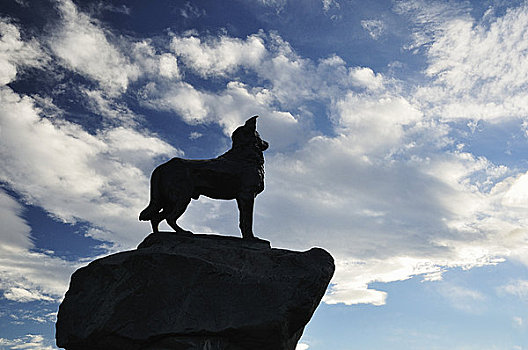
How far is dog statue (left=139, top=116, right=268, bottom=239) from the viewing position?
26.5 ft

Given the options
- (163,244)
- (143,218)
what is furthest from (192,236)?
(143,218)

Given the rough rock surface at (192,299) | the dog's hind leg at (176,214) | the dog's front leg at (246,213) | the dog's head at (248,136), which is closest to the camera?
the rough rock surface at (192,299)

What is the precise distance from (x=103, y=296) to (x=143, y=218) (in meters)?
1.65

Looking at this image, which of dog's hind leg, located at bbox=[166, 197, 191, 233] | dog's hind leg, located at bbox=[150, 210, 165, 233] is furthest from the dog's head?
dog's hind leg, located at bbox=[150, 210, 165, 233]

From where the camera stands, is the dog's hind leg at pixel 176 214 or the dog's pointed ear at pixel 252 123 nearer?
the dog's hind leg at pixel 176 214

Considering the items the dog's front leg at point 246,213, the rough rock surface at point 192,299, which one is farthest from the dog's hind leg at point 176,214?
the dog's front leg at point 246,213

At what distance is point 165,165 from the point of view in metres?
8.23

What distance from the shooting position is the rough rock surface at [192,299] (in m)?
6.50

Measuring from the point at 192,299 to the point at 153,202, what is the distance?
2208mm

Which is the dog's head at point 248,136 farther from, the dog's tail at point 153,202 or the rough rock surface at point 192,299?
the rough rock surface at point 192,299

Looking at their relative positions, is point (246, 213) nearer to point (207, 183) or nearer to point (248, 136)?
point (207, 183)

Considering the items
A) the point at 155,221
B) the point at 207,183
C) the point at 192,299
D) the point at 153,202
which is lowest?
the point at 192,299

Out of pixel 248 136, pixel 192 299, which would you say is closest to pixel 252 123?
pixel 248 136

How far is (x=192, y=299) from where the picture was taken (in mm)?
6719
